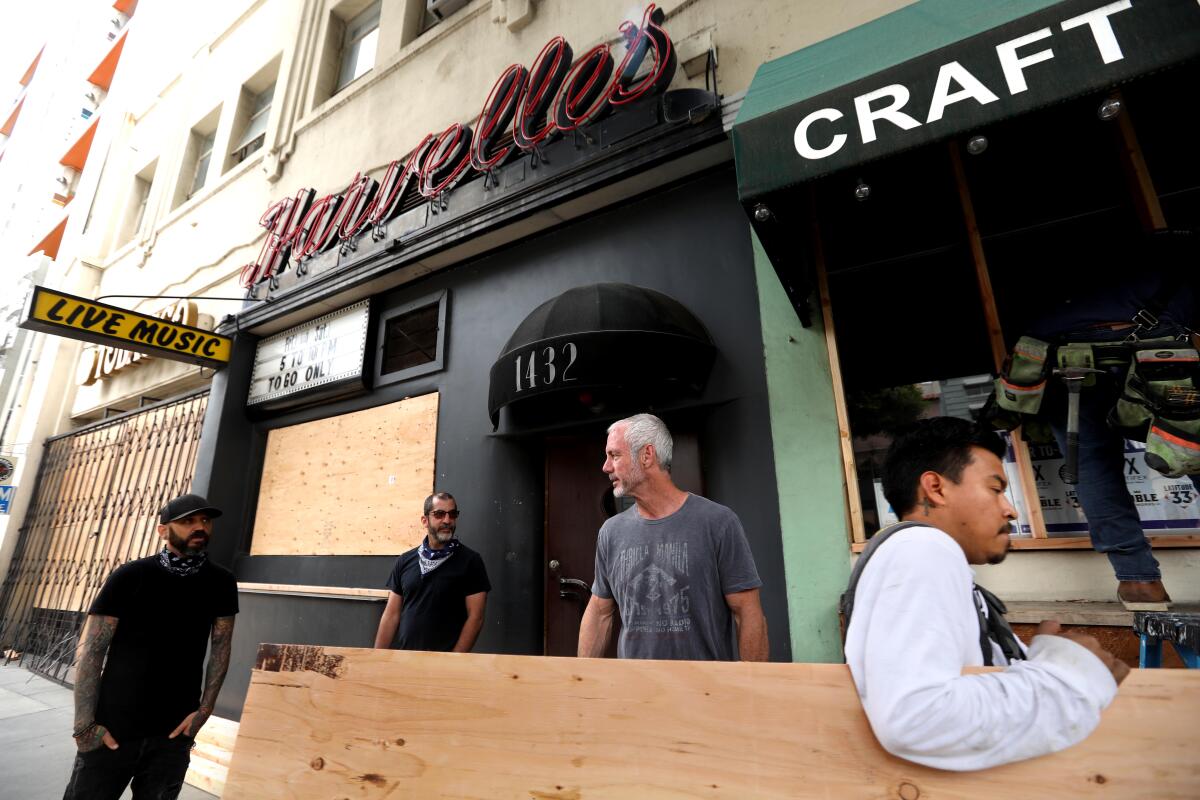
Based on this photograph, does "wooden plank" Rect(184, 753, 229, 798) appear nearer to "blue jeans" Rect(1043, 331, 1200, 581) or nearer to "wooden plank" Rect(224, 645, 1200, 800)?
"wooden plank" Rect(224, 645, 1200, 800)

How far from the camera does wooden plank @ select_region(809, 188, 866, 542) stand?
338 centimetres

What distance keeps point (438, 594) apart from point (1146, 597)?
3.94 meters

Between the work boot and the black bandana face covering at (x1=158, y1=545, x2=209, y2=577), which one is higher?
the black bandana face covering at (x1=158, y1=545, x2=209, y2=577)

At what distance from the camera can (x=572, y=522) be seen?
15.3 feet

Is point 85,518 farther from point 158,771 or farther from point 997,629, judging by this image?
point 997,629

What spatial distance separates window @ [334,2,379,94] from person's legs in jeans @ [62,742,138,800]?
909 cm

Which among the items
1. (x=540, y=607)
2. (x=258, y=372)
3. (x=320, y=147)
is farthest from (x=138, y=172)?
(x=540, y=607)

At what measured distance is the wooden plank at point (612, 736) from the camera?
101 cm

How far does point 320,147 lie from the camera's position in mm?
8062

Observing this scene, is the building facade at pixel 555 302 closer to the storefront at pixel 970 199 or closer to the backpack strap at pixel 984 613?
the storefront at pixel 970 199

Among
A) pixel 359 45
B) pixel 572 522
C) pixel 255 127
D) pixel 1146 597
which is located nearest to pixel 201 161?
pixel 255 127

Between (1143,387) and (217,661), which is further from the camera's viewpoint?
(217,661)

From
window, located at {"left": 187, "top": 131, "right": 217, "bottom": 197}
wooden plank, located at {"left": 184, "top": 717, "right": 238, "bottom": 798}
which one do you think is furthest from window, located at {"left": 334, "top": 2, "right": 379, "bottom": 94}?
wooden plank, located at {"left": 184, "top": 717, "right": 238, "bottom": 798}

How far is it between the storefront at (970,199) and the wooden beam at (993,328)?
0.04 feet
